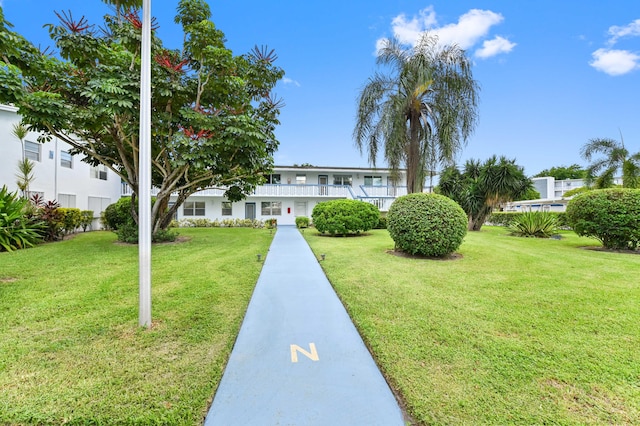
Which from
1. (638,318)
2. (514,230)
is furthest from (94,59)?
(514,230)

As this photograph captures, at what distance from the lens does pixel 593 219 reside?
8.80 metres

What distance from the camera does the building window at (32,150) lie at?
12594mm

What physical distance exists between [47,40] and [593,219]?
17.2m

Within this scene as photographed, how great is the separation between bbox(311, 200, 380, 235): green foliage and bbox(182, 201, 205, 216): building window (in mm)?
12254

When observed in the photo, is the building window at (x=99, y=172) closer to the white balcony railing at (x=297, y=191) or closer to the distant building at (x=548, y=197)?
the white balcony railing at (x=297, y=191)

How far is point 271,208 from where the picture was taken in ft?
72.8

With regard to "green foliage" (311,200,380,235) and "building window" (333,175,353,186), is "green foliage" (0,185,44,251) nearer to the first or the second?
"green foliage" (311,200,380,235)

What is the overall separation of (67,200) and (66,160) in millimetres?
2187

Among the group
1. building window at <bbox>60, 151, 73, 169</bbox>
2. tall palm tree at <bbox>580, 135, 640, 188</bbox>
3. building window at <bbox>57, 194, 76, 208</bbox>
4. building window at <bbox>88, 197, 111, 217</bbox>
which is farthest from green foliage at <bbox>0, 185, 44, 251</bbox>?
tall palm tree at <bbox>580, 135, 640, 188</bbox>

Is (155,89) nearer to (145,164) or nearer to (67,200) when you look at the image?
(145,164)

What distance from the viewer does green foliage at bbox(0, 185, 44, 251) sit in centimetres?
733

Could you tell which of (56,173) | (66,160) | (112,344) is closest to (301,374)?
(112,344)

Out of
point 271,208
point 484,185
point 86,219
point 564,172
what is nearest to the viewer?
point 86,219

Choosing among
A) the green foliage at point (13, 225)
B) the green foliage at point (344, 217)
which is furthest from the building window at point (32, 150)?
the green foliage at point (344, 217)
